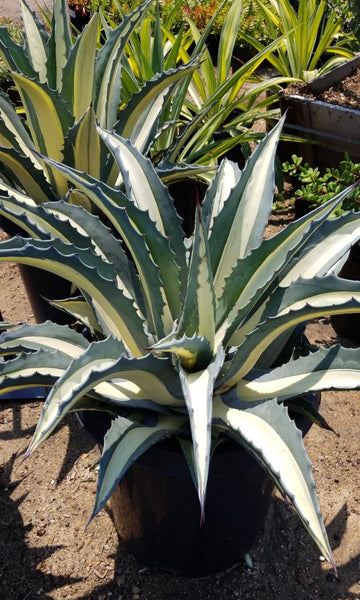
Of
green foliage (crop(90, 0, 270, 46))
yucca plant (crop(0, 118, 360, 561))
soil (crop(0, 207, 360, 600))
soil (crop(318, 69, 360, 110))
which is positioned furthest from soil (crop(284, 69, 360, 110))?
yucca plant (crop(0, 118, 360, 561))

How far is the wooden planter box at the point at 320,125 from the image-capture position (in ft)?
8.46

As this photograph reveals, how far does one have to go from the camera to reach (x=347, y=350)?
1107 mm

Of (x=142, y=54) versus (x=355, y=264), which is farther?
(x=142, y=54)

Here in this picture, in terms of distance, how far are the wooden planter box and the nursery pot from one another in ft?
5.51

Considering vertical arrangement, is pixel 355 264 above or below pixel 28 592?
above

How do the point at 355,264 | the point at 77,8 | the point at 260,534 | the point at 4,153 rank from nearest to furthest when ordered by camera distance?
the point at 260,534 < the point at 4,153 < the point at 355,264 < the point at 77,8

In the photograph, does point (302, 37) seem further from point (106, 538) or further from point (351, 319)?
point (106, 538)

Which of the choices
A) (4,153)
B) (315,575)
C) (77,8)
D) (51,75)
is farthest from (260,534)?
(77,8)

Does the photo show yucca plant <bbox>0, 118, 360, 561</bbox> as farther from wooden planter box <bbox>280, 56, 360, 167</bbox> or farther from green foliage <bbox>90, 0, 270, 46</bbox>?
green foliage <bbox>90, 0, 270, 46</bbox>

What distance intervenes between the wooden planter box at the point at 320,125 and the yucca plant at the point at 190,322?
1.47 m

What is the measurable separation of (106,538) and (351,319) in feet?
3.75

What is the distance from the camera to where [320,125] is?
268cm

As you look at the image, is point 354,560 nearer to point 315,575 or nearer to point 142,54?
point 315,575

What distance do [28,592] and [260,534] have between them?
0.63m
